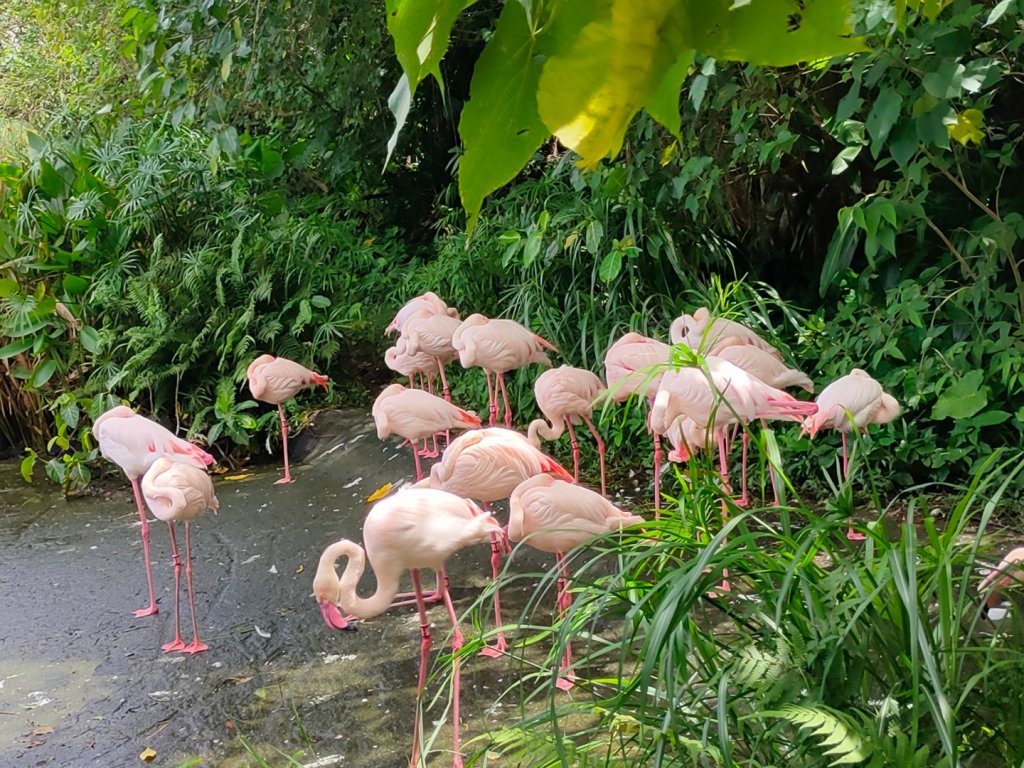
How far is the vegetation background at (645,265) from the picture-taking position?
5.57 ft

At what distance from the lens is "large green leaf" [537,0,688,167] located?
0.45 meters

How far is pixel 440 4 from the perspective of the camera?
500 mm

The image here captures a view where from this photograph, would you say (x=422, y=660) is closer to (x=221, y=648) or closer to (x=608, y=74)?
(x=221, y=648)

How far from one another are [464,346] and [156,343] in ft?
7.67

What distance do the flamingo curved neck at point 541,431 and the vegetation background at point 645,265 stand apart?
65 centimetres

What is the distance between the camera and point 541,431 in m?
3.86

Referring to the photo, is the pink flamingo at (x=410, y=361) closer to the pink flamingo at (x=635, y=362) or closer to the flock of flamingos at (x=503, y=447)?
the flock of flamingos at (x=503, y=447)

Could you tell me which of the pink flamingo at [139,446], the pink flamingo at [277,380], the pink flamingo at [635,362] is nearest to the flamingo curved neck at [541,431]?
the pink flamingo at [635,362]

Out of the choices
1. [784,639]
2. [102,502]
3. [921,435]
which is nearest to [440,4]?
[784,639]

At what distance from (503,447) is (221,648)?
120 centimetres

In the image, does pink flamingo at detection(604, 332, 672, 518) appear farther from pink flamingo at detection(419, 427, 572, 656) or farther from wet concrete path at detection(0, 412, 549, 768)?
wet concrete path at detection(0, 412, 549, 768)

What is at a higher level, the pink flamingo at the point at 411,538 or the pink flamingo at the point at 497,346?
the pink flamingo at the point at 497,346

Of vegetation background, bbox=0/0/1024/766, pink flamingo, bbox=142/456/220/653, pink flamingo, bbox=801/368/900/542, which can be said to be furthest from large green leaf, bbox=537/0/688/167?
pink flamingo, bbox=142/456/220/653

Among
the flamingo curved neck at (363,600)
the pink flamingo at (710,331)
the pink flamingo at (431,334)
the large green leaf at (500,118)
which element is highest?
the large green leaf at (500,118)
